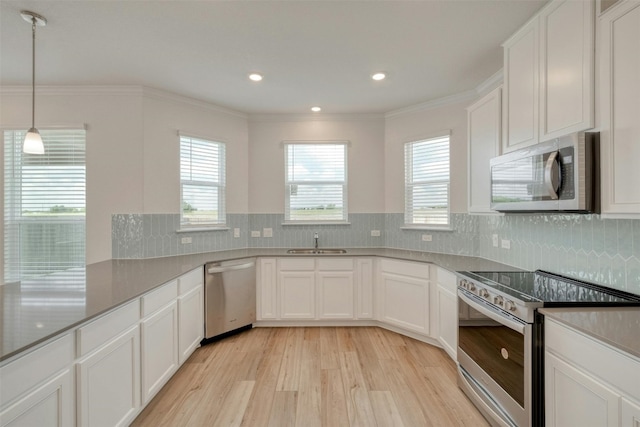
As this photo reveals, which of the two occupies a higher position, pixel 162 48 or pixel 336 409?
pixel 162 48

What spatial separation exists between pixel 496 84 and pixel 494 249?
166 cm

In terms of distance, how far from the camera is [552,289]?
1903 millimetres

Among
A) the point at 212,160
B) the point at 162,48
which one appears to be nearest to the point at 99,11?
the point at 162,48

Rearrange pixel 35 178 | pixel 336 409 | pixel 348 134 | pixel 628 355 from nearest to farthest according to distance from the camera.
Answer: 1. pixel 628 355
2. pixel 336 409
3. pixel 35 178
4. pixel 348 134

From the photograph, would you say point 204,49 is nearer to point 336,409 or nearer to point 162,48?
point 162,48

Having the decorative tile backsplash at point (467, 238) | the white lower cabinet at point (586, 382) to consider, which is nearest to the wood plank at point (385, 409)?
the white lower cabinet at point (586, 382)

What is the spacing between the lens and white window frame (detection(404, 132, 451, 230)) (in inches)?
144

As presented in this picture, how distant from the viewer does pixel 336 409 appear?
2191 millimetres

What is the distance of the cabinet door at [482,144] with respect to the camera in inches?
98.7

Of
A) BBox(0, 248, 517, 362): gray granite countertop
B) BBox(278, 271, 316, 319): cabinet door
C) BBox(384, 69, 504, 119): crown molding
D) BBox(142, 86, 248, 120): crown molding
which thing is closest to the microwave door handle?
BBox(0, 248, 517, 362): gray granite countertop

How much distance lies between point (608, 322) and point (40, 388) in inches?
99.2

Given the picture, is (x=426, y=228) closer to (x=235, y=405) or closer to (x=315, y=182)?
(x=315, y=182)

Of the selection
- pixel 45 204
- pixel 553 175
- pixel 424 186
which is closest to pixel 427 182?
pixel 424 186

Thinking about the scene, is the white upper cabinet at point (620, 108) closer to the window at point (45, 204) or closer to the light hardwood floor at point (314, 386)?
the light hardwood floor at point (314, 386)
